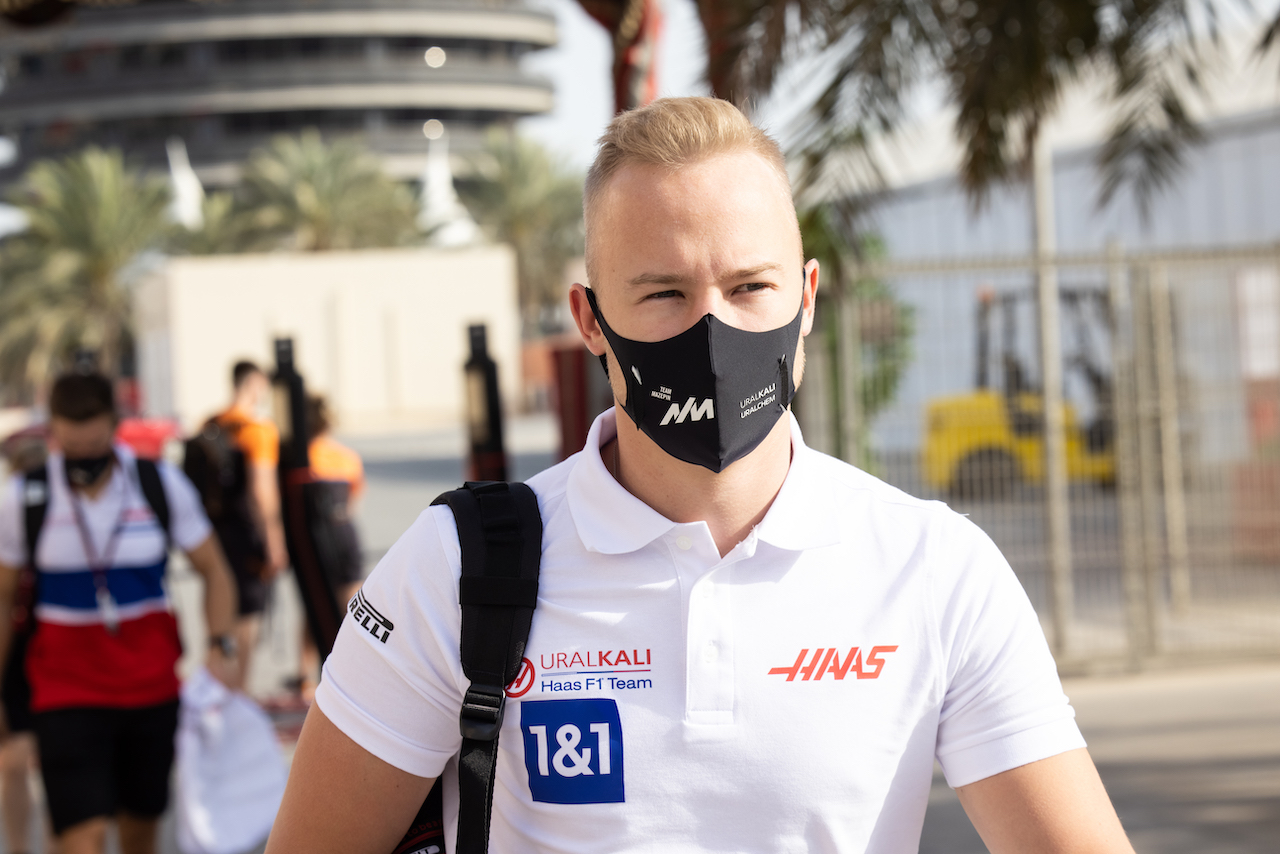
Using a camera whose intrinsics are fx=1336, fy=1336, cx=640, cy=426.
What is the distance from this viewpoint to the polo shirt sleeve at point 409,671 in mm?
1680

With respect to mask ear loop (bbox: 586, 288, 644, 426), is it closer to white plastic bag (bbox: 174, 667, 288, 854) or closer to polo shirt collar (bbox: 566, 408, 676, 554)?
polo shirt collar (bbox: 566, 408, 676, 554)

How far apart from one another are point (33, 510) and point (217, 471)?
10.4 ft

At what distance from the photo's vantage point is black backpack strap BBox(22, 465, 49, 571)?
4602 millimetres

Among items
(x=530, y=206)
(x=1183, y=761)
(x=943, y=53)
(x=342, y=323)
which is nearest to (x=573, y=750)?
(x=1183, y=761)

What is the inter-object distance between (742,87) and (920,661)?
17.0 ft

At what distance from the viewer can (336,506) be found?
7734mm

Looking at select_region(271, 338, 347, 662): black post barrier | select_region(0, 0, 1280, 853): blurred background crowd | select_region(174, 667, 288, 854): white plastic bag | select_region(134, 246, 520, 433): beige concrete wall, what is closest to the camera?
select_region(174, 667, 288, 854): white plastic bag

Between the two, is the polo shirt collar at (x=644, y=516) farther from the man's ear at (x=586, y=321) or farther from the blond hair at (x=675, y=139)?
the blond hair at (x=675, y=139)

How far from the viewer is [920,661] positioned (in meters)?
1.68

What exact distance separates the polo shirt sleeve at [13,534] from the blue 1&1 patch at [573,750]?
139 inches

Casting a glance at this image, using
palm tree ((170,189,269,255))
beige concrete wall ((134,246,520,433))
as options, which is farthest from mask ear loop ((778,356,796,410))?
palm tree ((170,189,269,255))

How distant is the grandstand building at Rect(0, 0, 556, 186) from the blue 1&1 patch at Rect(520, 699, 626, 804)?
7476cm

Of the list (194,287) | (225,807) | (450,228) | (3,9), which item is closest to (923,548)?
(225,807)

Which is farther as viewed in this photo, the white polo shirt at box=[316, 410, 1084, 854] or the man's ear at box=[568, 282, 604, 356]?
the man's ear at box=[568, 282, 604, 356]
